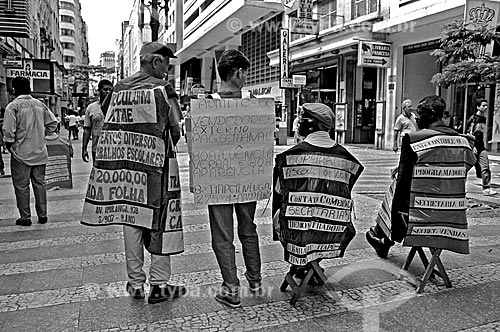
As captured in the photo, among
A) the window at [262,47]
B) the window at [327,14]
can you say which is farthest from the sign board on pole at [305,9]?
the window at [262,47]

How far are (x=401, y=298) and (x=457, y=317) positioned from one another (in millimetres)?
450

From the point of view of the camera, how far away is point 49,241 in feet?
18.2

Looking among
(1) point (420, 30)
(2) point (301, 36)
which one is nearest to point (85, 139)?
(1) point (420, 30)

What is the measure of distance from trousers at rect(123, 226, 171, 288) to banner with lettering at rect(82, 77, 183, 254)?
0.28 feet

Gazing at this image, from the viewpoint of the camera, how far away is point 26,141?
19.8 ft

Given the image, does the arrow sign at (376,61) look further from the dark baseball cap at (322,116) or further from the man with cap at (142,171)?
the man with cap at (142,171)

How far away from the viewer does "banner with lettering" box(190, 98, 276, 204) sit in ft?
11.9

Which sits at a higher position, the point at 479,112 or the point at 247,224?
the point at 479,112

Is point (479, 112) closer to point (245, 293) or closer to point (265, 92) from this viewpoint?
point (245, 293)

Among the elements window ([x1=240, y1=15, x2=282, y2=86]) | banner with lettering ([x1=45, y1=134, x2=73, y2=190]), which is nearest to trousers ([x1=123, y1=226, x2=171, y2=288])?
banner with lettering ([x1=45, y1=134, x2=73, y2=190])

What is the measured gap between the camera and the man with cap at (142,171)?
11.9 feet

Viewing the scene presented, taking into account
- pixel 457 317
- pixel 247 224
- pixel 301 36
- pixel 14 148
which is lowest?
pixel 457 317

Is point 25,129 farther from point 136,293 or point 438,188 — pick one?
point 438,188

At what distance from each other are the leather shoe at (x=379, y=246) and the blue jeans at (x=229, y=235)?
1645 mm
